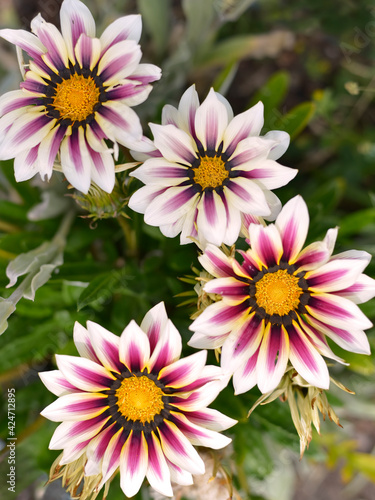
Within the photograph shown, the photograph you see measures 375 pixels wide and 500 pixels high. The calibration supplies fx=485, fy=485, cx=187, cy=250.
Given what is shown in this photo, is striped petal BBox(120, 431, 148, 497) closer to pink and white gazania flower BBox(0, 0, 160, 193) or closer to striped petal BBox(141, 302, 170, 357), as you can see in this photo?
striped petal BBox(141, 302, 170, 357)

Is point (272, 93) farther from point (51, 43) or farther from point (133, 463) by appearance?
point (133, 463)

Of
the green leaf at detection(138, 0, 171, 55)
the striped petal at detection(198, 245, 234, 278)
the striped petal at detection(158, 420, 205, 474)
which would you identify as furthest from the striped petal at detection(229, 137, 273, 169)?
the green leaf at detection(138, 0, 171, 55)

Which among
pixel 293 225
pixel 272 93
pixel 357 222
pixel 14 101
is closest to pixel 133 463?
pixel 293 225

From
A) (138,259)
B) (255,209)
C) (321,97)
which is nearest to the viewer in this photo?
(255,209)

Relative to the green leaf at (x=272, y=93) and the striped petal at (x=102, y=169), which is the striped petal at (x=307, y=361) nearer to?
the striped petal at (x=102, y=169)

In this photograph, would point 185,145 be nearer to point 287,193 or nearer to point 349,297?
point 349,297

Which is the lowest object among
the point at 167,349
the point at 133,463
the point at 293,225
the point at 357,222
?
the point at 357,222

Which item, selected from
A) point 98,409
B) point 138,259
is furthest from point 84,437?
point 138,259

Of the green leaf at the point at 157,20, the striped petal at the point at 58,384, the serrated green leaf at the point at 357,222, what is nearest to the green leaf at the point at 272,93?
the serrated green leaf at the point at 357,222
